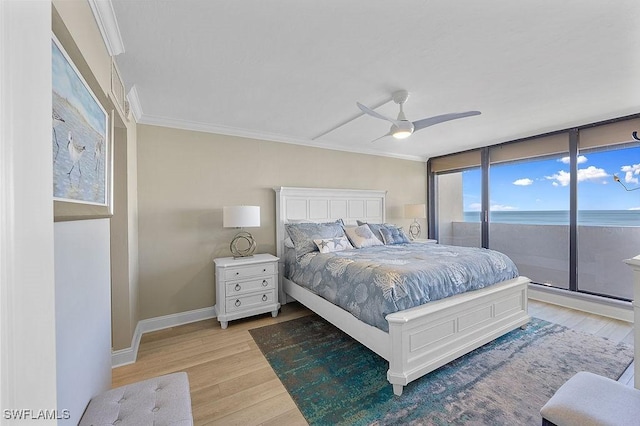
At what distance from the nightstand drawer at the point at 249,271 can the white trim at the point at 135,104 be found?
200 cm

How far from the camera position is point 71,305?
1132 millimetres

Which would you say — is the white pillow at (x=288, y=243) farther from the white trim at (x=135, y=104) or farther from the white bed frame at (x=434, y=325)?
the white trim at (x=135, y=104)

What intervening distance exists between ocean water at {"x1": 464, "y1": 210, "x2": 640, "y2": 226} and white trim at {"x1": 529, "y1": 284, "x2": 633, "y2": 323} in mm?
991

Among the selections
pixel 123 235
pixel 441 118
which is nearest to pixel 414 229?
pixel 441 118

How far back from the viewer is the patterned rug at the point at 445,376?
172 cm

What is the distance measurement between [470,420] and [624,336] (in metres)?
2.48

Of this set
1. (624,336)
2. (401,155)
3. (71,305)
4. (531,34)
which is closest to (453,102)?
(531,34)

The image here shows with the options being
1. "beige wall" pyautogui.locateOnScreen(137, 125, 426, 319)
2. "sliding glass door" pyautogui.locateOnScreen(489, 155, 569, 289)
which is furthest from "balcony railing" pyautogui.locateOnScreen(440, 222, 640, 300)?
"beige wall" pyautogui.locateOnScreen(137, 125, 426, 319)

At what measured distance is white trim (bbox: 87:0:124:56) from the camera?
142 centimetres

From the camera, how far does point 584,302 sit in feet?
11.2

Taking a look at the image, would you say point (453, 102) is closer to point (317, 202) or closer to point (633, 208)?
point (317, 202)

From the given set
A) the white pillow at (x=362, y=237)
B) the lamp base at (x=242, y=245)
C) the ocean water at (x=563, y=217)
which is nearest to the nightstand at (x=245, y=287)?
the lamp base at (x=242, y=245)

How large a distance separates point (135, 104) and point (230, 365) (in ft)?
9.02

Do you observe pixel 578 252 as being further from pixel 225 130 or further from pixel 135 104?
pixel 135 104
